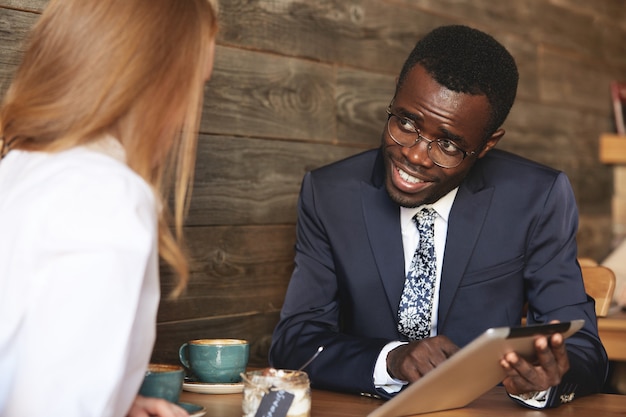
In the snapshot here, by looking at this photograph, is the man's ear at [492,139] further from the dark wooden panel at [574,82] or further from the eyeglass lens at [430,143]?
the dark wooden panel at [574,82]

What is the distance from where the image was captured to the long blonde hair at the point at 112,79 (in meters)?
1.08

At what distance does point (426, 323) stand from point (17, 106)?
109 centimetres

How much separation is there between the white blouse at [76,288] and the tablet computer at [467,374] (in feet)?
1.37

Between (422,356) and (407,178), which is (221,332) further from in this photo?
(422,356)

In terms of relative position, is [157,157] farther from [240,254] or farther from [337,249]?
[240,254]

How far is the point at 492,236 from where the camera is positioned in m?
1.96

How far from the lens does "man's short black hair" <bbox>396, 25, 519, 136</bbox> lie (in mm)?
1869

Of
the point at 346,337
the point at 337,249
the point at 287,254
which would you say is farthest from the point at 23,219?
the point at 287,254

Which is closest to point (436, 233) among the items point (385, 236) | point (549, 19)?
point (385, 236)

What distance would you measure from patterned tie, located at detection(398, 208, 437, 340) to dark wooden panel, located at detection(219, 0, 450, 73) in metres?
0.70

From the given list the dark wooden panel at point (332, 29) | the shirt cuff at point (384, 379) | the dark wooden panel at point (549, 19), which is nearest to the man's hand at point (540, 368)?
the shirt cuff at point (384, 379)

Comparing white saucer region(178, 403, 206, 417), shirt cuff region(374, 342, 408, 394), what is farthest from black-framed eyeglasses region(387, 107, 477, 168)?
white saucer region(178, 403, 206, 417)

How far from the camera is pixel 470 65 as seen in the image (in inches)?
73.9

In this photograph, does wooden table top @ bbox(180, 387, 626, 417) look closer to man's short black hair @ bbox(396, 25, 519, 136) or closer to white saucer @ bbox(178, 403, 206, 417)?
white saucer @ bbox(178, 403, 206, 417)
